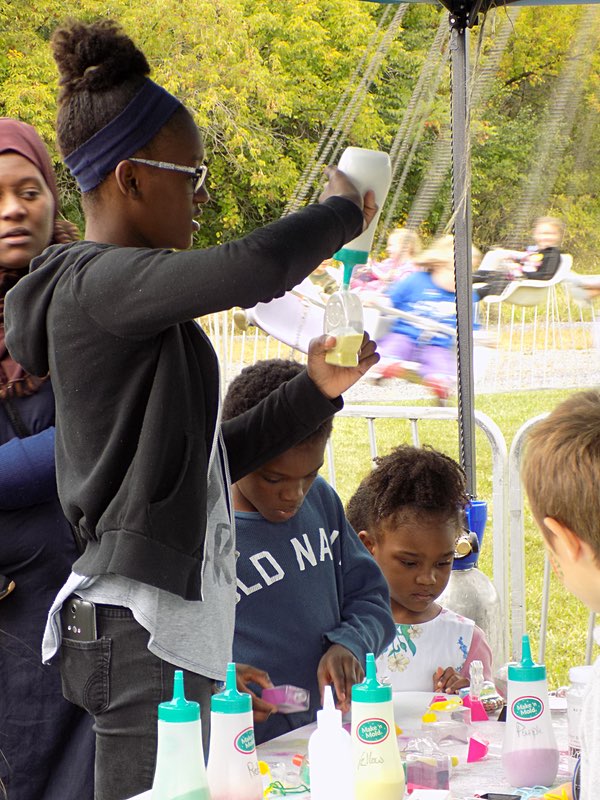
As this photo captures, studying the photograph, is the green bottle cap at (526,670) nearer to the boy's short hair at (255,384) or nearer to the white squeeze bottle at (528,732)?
the white squeeze bottle at (528,732)

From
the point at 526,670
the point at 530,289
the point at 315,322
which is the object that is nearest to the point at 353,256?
the point at 526,670

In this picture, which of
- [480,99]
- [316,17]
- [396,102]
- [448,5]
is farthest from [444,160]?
[316,17]

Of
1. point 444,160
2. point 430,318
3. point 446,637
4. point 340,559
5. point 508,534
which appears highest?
point 444,160

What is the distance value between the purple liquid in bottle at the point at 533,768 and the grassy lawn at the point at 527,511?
2.84 meters

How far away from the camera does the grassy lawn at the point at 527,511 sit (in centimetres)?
537

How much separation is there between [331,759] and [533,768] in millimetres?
340

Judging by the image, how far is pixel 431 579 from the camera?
2404mm

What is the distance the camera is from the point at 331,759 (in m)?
1.32

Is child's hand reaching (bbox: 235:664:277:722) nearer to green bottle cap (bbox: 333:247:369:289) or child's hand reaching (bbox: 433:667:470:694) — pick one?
child's hand reaching (bbox: 433:667:470:694)

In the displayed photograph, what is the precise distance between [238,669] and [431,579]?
774 mm

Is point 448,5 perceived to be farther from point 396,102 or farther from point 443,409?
point 396,102

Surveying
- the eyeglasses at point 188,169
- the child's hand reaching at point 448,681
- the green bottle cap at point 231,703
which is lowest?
the child's hand reaching at point 448,681

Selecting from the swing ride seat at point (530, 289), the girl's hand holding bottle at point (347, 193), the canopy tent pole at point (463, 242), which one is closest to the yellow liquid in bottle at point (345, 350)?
the girl's hand holding bottle at point (347, 193)

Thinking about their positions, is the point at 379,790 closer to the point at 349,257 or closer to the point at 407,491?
the point at 349,257
